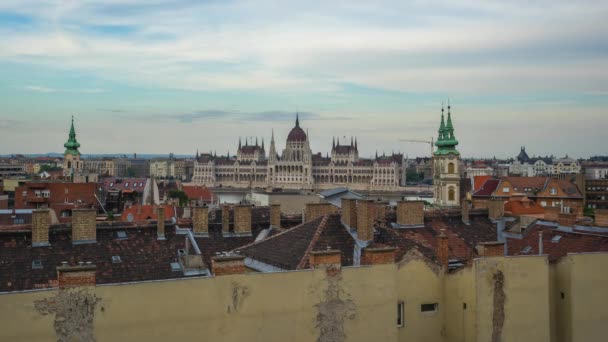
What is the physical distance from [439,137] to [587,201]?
62.7 ft

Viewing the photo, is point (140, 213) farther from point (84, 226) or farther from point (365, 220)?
point (365, 220)

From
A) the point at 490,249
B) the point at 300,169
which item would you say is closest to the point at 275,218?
the point at 490,249

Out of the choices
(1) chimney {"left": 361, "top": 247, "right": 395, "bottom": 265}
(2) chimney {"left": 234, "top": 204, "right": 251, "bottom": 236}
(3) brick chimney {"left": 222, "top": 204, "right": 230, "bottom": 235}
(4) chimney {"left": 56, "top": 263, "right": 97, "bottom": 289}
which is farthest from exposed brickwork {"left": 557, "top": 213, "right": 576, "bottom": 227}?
(4) chimney {"left": 56, "top": 263, "right": 97, "bottom": 289}

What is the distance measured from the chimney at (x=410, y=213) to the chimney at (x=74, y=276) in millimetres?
10495

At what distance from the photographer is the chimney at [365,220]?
14.7 metres

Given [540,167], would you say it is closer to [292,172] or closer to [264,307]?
[292,172]

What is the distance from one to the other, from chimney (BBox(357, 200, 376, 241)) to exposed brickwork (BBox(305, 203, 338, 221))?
4.98 m

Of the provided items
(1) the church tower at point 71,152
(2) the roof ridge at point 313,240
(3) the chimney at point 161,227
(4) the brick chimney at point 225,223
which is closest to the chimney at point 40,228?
(3) the chimney at point 161,227

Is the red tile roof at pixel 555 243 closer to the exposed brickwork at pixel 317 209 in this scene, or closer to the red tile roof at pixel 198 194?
the exposed brickwork at pixel 317 209

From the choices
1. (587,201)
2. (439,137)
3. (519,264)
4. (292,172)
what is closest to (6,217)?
(519,264)

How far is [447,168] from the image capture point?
229ft

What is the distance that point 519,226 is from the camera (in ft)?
64.7

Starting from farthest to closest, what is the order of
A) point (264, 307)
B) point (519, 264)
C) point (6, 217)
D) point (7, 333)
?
1. point (6, 217)
2. point (519, 264)
3. point (264, 307)
4. point (7, 333)

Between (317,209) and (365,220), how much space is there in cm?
542
